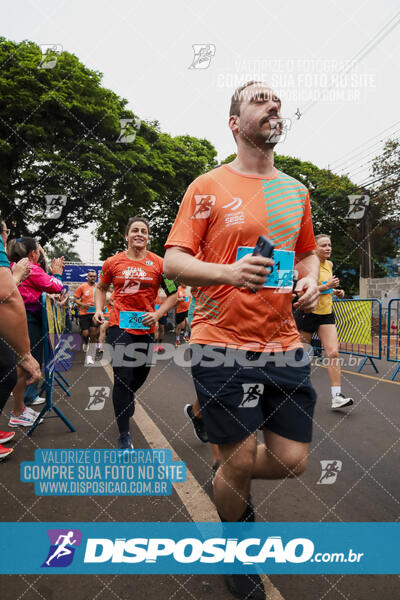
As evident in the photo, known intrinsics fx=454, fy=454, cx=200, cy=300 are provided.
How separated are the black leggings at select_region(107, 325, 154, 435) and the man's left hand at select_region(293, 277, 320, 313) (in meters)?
2.05

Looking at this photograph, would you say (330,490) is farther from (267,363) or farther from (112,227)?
(112,227)

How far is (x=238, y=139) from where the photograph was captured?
7.38ft

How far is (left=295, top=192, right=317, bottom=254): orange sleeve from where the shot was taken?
2.35 meters

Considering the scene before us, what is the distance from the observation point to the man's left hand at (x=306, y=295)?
198 centimetres

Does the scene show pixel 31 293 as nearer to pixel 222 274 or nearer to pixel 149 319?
pixel 149 319

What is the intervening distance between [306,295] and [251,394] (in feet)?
1.62

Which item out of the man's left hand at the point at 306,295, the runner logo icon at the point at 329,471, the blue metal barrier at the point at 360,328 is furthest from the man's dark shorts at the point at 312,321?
the man's left hand at the point at 306,295

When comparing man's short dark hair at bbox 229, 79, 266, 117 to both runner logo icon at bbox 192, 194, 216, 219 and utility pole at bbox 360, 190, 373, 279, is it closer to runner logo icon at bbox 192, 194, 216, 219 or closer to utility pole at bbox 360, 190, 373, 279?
runner logo icon at bbox 192, 194, 216, 219

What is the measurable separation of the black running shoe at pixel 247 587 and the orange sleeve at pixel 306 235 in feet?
5.16

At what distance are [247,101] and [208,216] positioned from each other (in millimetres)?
600

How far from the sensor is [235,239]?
2.04m

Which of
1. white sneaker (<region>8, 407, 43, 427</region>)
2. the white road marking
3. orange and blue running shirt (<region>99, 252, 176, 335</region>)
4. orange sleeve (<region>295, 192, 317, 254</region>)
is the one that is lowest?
white sneaker (<region>8, 407, 43, 427</region>)

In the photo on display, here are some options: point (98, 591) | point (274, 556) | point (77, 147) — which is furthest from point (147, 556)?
point (77, 147)

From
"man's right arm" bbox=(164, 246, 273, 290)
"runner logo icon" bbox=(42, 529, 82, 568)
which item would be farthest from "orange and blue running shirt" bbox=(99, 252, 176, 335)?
"man's right arm" bbox=(164, 246, 273, 290)
